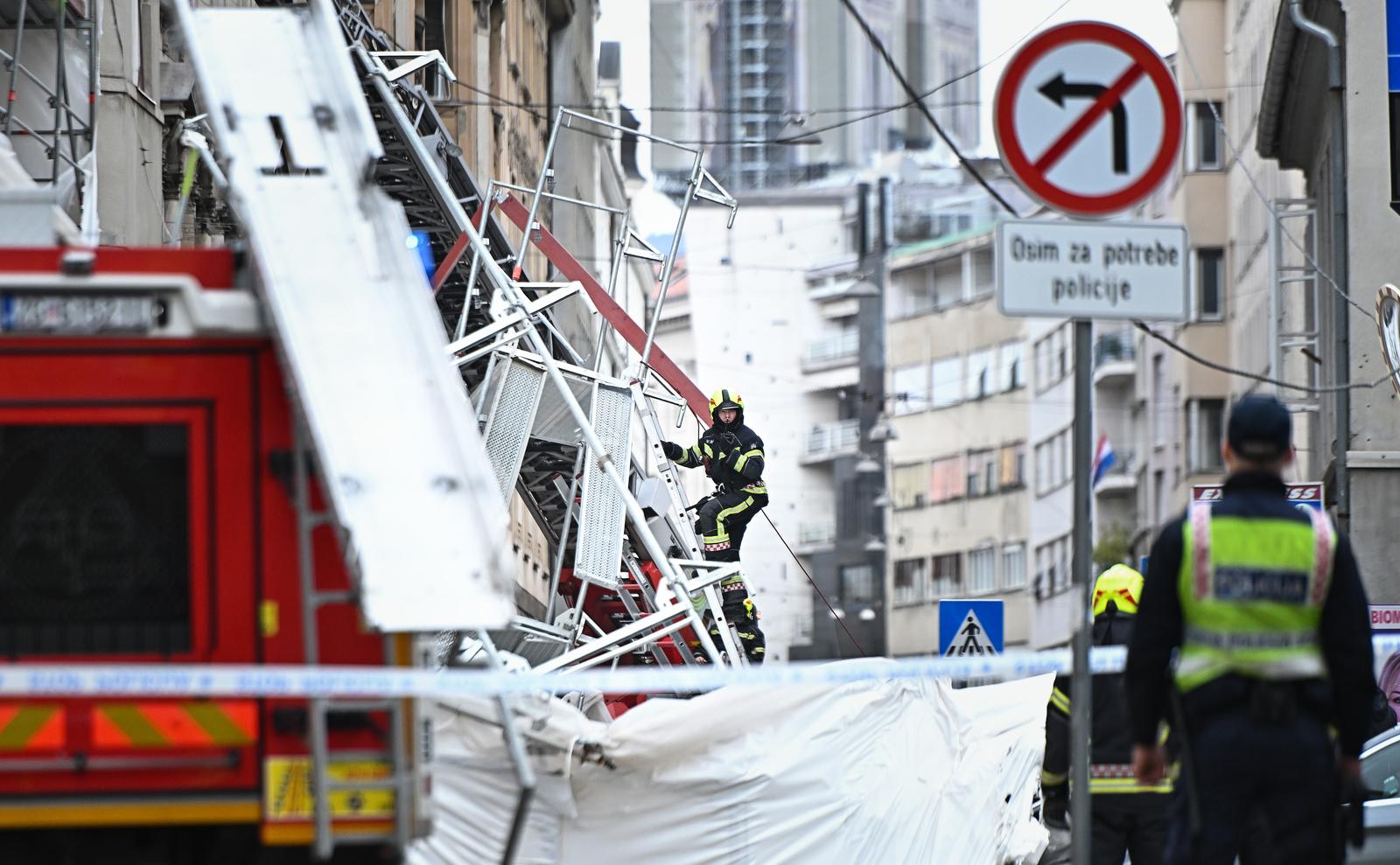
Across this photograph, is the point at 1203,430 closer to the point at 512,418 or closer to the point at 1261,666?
the point at 512,418

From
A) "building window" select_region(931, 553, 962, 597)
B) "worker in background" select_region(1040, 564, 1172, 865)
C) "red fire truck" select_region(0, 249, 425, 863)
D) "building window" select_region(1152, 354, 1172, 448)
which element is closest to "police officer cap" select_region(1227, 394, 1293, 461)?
"red fire truck" select_region(0, 249, 425, 863)

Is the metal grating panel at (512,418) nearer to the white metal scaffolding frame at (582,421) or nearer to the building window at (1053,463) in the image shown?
the white metal scaffolding frame at (582,421)

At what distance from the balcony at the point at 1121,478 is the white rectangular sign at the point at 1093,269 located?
3068 inches

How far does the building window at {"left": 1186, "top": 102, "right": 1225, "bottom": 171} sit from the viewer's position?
68.1 metres

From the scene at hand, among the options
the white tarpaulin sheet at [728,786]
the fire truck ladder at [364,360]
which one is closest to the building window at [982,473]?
the white tarpaulin sheet at [728,786]

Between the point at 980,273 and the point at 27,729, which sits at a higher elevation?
the point at 980,273

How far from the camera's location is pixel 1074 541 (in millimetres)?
7270

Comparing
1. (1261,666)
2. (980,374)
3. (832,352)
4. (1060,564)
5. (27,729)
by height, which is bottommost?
(1060,564)

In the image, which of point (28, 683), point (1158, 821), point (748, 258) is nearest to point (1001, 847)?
point (1158, 821)

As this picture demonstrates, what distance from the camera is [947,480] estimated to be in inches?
4161

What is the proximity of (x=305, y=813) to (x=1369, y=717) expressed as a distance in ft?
10.0

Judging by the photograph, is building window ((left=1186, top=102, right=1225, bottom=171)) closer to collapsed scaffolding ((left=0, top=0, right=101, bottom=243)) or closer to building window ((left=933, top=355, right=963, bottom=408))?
building window ((left=933, top=355, right=963, bottom=408))

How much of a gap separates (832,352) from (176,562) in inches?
4163

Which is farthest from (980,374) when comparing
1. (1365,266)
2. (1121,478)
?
(1365,266)
